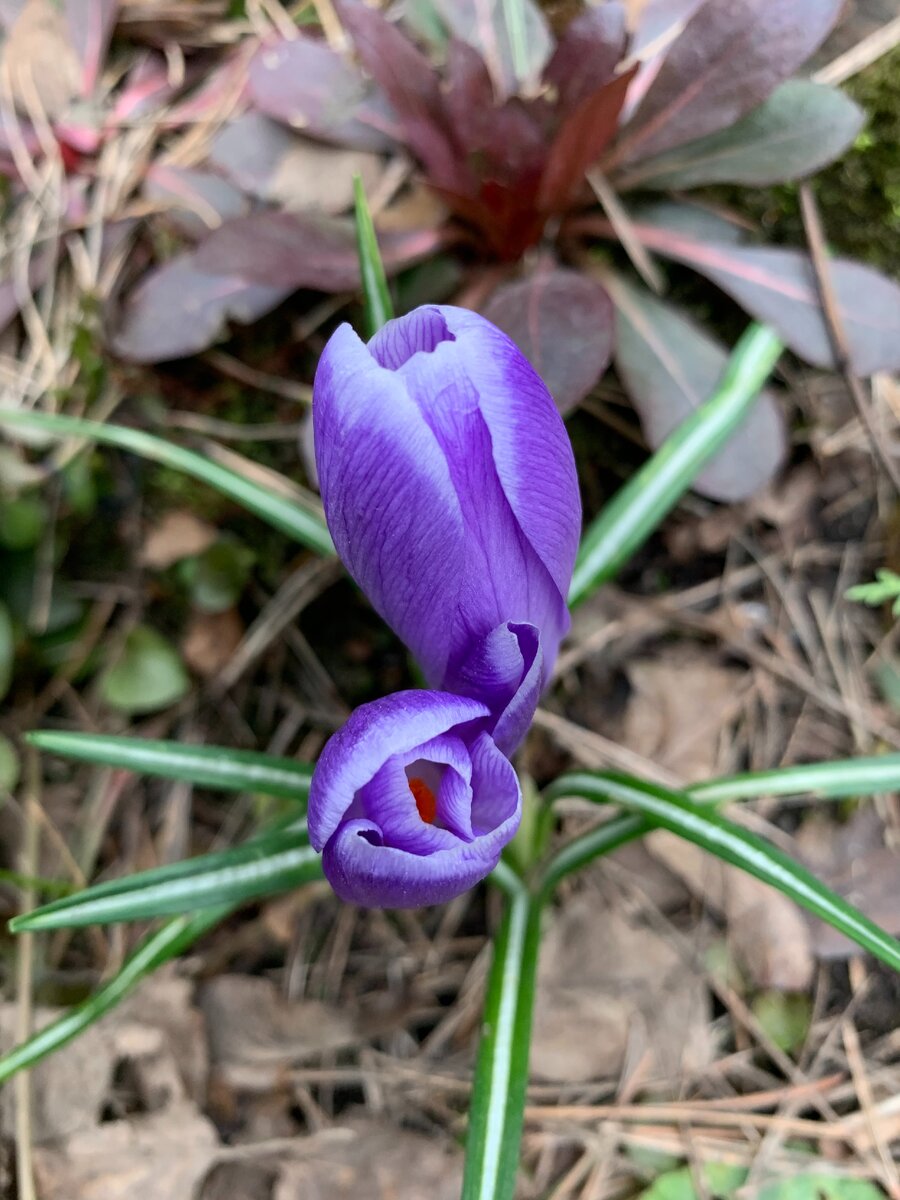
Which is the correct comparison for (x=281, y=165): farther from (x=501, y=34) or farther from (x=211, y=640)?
(x=211, y=640)

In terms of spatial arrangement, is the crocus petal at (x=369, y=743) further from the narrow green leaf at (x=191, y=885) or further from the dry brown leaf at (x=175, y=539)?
the dry brown leaf at (x=175, y=539)

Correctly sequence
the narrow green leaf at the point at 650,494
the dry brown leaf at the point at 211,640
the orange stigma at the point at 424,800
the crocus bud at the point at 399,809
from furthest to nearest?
1. the dry brown leaf at the point at 211,640
2. the narrow green leaf at the point at 650,494
3. the orange stigma at the point at 424,800
4. the crocus bud at the point at 399,809

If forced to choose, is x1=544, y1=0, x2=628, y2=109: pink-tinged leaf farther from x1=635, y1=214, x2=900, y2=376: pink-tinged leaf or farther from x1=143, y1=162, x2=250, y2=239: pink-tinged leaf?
x1=143, y1=162, x2=250, y2=239: pink-tinged leaf

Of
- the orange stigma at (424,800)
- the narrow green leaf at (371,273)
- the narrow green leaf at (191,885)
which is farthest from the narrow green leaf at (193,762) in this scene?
the narrow green leaf at (371,273)

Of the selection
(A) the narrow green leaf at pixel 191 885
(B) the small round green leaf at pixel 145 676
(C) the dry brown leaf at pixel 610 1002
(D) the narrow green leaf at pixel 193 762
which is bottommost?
(C) the dry brown leaf at pixel 610 1002

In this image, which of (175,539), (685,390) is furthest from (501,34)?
(175,539)

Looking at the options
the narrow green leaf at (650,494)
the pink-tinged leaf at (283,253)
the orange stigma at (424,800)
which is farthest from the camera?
the pink-tinged leaf at (283,253)

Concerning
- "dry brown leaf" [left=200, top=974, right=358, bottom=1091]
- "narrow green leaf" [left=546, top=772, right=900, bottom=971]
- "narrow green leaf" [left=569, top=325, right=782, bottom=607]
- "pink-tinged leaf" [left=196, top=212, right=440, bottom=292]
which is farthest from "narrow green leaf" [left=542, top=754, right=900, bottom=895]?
"pink-tinged leaf" [left=196, top=212, right=440, bottom=292]
